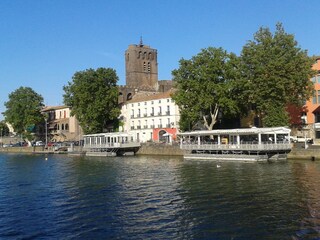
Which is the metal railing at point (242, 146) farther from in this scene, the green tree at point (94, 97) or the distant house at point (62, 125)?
the distant house at point (62, 125)

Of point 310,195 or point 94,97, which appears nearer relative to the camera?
point 310,195

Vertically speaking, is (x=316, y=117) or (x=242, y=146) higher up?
(x=316, y=117)

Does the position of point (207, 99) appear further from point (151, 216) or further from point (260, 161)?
point (151, 216)

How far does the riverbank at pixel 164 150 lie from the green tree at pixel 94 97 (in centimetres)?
740

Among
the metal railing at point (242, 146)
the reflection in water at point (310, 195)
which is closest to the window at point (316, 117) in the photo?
the metal railing at point (242, 146)

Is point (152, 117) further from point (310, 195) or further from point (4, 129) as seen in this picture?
point (4, 129)

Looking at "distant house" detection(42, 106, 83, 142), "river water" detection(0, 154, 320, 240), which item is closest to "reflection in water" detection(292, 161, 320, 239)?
"river water" detection(0, 154, 320, 240)

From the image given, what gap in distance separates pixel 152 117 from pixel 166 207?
66920 millimetres

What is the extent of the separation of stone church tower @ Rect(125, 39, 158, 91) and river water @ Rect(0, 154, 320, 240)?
87.7m

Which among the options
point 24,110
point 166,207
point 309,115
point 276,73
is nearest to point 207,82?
point 276,73

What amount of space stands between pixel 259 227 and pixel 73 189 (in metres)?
17.4

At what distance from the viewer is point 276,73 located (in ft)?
177

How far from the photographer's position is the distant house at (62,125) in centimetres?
11250

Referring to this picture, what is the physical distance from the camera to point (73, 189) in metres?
30.5
